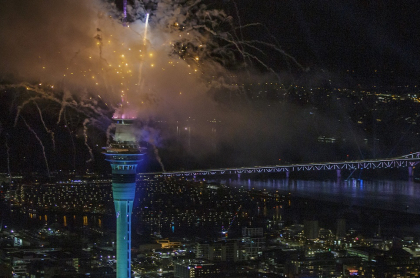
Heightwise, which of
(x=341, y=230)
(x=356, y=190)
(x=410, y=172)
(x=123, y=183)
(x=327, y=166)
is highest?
(x=123, y=183)

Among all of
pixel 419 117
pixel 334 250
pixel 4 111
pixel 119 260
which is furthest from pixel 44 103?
pixel 419 117

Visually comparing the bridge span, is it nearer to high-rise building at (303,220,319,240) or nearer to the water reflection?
the water reflection

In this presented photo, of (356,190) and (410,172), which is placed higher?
(410,172)

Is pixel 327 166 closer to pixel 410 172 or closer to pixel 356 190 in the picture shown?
pixel 356 190

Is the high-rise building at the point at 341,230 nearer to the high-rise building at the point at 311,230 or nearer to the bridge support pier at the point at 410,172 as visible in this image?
the high-rise building at the point at 311,230

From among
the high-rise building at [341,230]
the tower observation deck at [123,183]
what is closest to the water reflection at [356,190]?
the high-rise building at [341,230]

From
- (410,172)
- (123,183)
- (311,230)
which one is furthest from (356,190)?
(123,183)

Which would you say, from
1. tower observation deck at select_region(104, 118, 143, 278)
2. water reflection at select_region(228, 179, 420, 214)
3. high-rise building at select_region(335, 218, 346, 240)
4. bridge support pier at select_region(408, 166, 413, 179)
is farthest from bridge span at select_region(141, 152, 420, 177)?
tower observation deck at select_region(104, 118, 143, 278)

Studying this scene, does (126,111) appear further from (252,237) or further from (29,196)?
(29,196)

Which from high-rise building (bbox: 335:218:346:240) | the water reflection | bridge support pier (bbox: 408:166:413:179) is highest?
bridge support pier (bbox: 408:166:413:179)
